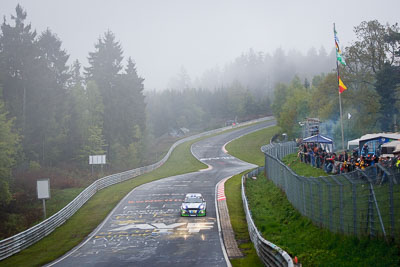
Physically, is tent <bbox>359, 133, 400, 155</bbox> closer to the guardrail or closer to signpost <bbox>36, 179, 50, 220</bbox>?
the guardrail

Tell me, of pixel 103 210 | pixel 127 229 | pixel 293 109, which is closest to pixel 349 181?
pixel 127 229

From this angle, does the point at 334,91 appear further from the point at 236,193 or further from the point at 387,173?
the point at 387,173

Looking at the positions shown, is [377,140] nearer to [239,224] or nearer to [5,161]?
[239,224]

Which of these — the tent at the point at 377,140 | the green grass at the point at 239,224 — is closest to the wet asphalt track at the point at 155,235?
the green grass at the point at 239,224

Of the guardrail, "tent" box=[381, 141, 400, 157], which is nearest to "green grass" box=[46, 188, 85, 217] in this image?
the guardrail

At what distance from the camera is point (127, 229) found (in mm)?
25750

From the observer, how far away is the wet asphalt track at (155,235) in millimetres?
18625

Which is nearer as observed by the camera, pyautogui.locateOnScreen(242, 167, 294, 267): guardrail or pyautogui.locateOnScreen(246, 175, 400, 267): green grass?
pyautogui.locateOnScreen(246, 175, 400, 267): green grass

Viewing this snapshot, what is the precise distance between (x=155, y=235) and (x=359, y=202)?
45.3 ft

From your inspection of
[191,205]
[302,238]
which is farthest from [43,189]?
[302,238]

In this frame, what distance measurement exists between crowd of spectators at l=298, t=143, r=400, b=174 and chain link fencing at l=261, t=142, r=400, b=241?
4.05m

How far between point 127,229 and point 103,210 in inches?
293

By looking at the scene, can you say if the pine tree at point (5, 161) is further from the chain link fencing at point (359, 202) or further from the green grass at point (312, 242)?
the chain link fencing at point (359, 202)

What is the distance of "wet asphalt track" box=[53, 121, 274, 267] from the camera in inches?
733
